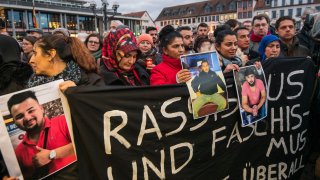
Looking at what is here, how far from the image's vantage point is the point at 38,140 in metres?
1.88

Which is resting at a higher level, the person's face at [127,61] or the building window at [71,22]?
the building window at [71,22]

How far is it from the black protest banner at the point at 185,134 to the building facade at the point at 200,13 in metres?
70.3

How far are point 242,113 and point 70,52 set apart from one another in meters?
1.64

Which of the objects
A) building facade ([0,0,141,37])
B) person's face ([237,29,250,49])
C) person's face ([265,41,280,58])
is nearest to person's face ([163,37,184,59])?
person's face ([265,41,280,58])

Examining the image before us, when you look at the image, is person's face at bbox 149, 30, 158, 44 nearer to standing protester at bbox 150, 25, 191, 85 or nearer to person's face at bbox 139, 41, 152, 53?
person's face at bbox 139, 41, 152, 53

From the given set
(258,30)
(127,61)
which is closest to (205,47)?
(258,30)

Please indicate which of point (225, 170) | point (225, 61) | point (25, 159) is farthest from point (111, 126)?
point (225, 61)

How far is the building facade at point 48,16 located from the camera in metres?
41.3

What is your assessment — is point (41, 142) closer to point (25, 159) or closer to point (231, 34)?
point (25, 159)

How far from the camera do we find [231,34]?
3.29 meters

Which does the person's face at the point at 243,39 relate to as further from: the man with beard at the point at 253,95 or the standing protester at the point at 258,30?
the man with beard at the point at 253,95

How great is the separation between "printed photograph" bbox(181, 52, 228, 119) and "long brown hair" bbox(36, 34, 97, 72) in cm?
79

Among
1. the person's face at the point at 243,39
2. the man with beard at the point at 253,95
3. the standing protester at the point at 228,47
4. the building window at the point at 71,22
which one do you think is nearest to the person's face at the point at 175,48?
the standing protester at the point at 228,47

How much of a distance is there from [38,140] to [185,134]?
3.83ft
